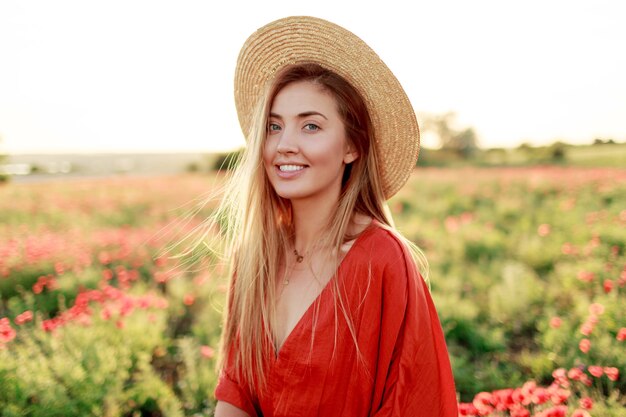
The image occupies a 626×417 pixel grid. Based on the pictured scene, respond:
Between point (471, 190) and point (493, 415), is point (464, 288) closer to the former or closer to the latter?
point (493, 415)

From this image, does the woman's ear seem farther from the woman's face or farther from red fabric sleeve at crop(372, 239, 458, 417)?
red fabric sleeve at crop(372, 239, 458, 417)

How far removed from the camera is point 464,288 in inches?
221

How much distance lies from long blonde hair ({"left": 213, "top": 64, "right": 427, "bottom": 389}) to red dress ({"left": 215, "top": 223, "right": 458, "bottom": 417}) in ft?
0.26

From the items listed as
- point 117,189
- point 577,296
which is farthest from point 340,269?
point 117,189

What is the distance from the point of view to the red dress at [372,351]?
1963 mm

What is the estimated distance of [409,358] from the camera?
1945 mm

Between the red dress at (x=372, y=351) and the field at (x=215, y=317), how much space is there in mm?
755

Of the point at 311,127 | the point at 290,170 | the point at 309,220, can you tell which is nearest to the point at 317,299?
the point at 309,220

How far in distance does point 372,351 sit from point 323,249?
49 cm

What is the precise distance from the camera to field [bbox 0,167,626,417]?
3041 millimetres

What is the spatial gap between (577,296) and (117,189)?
1314 cm

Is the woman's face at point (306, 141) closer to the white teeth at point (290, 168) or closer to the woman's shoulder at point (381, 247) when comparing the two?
the white teeth at point (290, 168)

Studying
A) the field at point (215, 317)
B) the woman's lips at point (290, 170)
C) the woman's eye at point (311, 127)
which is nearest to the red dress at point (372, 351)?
the woman's lips at point (290, 170)

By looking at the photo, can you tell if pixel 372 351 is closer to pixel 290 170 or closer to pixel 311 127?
pixel 290 170
